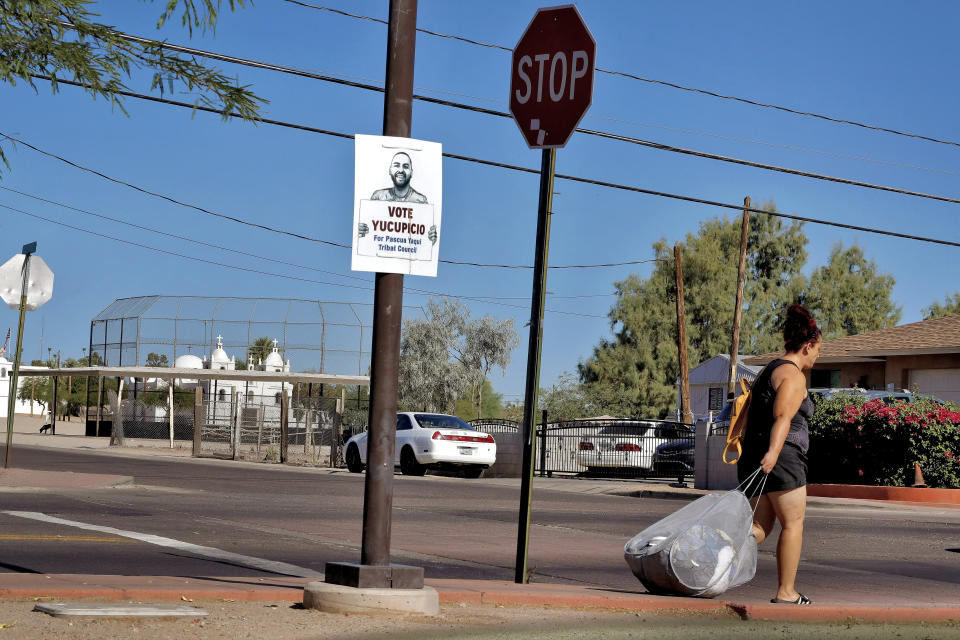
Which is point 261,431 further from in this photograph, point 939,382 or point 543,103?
point 543,103

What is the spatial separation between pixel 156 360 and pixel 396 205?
43111 millimetres

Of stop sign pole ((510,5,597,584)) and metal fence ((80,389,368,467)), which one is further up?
stop sign pole ((510,5,597,584))

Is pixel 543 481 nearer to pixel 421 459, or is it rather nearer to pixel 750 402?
pixel 421 459

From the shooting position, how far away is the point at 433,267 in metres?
6.85

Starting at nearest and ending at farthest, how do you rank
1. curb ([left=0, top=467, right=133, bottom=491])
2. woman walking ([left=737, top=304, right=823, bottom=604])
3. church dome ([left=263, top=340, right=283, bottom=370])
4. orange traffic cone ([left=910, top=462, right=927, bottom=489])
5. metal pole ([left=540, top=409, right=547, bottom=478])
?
woman walking ([left=737, top=304, right=823, bottom=604]), curb ([left=0, top=467, right=133, bottom=491]), orange traffic cone ([left=910, top=462, right=927, bottom=489]), metal pole ([left=540, top=409, right=547, bottom=478]), church dome ([left=263, top=340, right=283, bottom=370])

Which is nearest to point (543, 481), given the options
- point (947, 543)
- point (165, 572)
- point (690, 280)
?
point (947, 543)

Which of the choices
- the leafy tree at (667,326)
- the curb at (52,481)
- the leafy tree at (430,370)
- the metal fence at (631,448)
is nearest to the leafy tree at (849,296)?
the leafy tree at (667,326)

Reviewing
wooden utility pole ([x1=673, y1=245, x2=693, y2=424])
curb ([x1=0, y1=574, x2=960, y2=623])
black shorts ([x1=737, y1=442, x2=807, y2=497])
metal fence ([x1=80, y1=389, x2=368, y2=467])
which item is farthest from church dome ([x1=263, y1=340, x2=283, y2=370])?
black shorts ([x1=737, y1=442, x2=807, y2=497])

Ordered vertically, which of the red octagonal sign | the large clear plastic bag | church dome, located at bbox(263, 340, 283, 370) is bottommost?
the large clear plastic bag

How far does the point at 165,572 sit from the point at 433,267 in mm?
3420

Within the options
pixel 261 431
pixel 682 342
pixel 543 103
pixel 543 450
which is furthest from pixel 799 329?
pixel 682 342

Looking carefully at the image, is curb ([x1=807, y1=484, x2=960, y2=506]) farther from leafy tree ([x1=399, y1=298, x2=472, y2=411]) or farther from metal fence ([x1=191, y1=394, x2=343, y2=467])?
leafy tree ([x1=399, y1=298, x2=472, y2=411])

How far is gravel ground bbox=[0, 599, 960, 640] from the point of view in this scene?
18.9 ft

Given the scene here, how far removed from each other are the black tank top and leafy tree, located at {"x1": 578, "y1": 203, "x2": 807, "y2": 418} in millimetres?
57649
